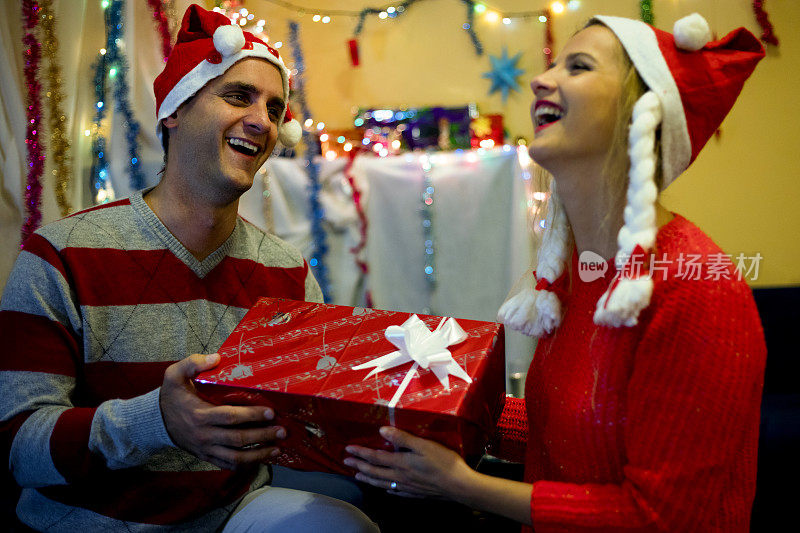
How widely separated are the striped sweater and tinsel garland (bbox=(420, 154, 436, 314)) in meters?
1.21

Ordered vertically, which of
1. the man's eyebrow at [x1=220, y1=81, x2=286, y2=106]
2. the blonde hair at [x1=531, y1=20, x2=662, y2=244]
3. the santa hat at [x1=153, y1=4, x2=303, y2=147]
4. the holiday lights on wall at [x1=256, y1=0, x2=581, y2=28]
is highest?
the holiday lights on wall at [x1=256, y1=0, x2=581, y2=28]

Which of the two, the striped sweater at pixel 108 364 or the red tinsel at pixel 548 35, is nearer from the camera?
the striped sweater at pixel 108 364

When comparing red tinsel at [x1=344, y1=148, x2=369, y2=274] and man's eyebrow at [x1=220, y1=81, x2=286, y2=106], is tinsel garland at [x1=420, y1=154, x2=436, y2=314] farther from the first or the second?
man's eyebrow at [x1=220, y1=81, x2=286, y2=106]

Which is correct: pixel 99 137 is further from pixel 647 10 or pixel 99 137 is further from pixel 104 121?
pixel 647 10

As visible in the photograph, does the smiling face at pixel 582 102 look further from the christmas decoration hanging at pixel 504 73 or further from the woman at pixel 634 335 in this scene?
the christmas decoration hanging at pixel 504 73

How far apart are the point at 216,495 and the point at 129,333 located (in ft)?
1.41

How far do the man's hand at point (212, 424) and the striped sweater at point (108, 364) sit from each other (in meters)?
0.05

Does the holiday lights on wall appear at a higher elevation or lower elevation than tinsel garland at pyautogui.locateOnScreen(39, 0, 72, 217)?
higher

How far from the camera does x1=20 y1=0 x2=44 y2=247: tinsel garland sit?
2.08 meters

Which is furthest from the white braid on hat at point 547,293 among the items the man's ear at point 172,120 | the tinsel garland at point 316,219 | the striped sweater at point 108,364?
the tinsel garland at point 316,219

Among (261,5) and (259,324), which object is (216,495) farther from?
(261,5)

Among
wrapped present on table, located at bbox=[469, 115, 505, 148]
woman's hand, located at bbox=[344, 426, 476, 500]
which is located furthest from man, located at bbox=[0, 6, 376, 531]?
wrapped present on table, located at bbox=[469, 115, 505, 148]

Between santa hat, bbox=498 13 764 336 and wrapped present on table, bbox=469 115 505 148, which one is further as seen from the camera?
wrapped present on table, bbox=469 115 505 148

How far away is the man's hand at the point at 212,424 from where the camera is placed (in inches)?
45.8
